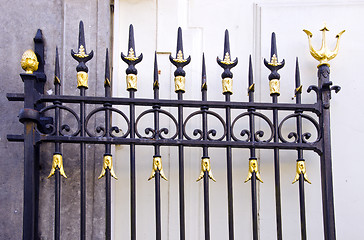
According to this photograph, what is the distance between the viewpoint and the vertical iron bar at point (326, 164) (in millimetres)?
2947

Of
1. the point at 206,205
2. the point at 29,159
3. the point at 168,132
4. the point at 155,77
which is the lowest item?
the point at 206,205

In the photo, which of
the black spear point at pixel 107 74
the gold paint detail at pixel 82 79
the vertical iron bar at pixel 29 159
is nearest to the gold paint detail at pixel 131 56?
the black spear point at pixel 107 74

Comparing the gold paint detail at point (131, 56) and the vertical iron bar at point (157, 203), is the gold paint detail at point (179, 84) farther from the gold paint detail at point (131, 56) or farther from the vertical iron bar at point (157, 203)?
the vertical iron bar at point (157, 203)

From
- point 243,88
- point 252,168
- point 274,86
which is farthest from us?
point 243,88

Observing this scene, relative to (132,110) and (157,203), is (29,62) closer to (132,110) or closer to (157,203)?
(132,110)

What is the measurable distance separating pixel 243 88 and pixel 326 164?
1.93 ft

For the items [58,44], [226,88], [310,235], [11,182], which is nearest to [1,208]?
[11,182]

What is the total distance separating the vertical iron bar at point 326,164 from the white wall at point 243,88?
8.5 inches

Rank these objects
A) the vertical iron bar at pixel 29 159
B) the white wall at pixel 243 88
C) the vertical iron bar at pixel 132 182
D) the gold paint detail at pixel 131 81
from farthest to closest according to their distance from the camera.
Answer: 1. the white wall at pixel 243 88
2. the gold paint detail at pixel 131 81
3. the vertical iron bar at pixel 132 182
4. the vertical iron bar at pixel 29 159

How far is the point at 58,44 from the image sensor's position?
10.9ft

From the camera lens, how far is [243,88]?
3340 mm

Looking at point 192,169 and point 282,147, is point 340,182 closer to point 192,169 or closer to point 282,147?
point 282,147

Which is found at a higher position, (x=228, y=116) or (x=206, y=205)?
(x=228, y=116)

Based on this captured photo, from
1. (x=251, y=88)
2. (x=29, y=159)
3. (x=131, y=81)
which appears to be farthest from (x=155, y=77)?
(x=29, y=159)
